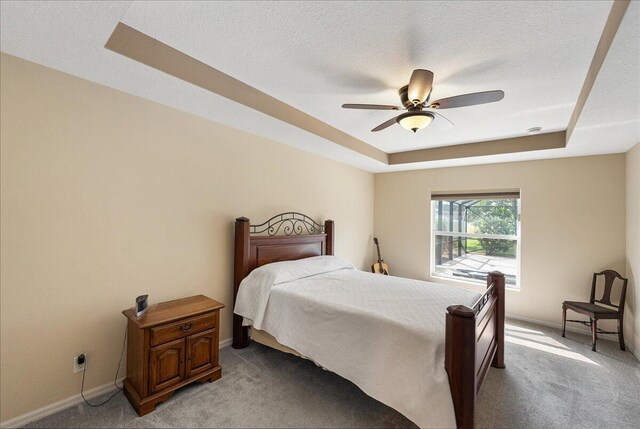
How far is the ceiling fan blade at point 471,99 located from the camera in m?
1.84

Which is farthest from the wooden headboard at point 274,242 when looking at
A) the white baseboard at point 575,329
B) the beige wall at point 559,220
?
the white baseboard at point 575,329

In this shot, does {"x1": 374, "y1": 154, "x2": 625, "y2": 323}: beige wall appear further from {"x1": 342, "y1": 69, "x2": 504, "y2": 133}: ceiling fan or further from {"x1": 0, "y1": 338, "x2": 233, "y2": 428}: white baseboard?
{"x1": 0, "y1": 338, "x2": 233, "y2": 428}: white baseboard

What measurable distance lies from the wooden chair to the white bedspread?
Result: 1710 mm

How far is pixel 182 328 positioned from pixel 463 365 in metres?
1.98

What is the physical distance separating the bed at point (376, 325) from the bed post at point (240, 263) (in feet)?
0.03

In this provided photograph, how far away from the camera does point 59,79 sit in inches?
77.4

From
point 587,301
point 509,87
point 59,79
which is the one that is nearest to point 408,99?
point 509,87

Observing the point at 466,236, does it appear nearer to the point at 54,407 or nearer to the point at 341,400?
the point at 341,400

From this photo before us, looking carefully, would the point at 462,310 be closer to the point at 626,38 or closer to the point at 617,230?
the point at 626,38

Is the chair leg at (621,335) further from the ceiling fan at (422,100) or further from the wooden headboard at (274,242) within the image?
the wooden headboard at (274,242)

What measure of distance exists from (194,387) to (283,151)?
2677 millimetres

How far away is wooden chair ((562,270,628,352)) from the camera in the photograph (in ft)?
10.1

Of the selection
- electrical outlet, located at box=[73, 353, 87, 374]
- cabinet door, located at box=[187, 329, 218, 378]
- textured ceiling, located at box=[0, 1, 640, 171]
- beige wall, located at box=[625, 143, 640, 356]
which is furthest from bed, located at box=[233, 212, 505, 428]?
beige wall, located at box=[625, 143, 640, 356]

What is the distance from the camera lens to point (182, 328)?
2193 millimetres
